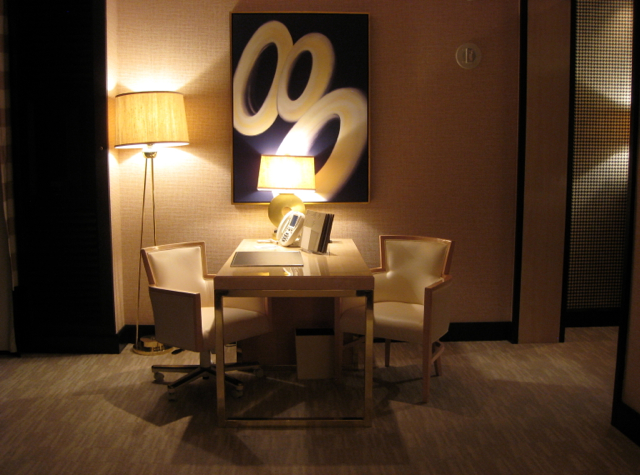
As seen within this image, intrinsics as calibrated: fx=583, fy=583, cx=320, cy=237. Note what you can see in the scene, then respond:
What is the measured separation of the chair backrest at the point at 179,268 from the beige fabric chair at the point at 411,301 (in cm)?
81

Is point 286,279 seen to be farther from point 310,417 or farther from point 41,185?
point 41,185

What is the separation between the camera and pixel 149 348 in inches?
150

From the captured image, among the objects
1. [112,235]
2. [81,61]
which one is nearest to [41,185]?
[112,235]

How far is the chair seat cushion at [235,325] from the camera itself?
114 inches

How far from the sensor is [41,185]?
12.2 ft

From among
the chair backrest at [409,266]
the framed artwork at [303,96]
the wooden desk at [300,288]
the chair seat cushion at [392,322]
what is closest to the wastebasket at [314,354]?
the chair seat cushion at [392,322]

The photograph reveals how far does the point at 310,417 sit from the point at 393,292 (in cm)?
97

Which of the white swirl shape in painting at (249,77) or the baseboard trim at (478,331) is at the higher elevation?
the white swirl shape in painting at (249,77)

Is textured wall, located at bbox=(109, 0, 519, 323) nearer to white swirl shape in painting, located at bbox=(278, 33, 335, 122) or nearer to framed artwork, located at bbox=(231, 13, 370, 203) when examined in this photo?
framed artwork, located at bbox=(231, 13, 370, 203)

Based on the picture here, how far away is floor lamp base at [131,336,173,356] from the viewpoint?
12.4 ft

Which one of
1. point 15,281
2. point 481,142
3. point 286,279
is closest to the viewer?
point 286,279

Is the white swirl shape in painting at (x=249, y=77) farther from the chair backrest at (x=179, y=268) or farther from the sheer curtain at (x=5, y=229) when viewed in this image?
the sheer curtain at (x=5, y=229)

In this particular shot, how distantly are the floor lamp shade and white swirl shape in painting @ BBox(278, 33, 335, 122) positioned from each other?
2.35 feet

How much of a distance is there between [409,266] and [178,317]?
A: 1374 mm
